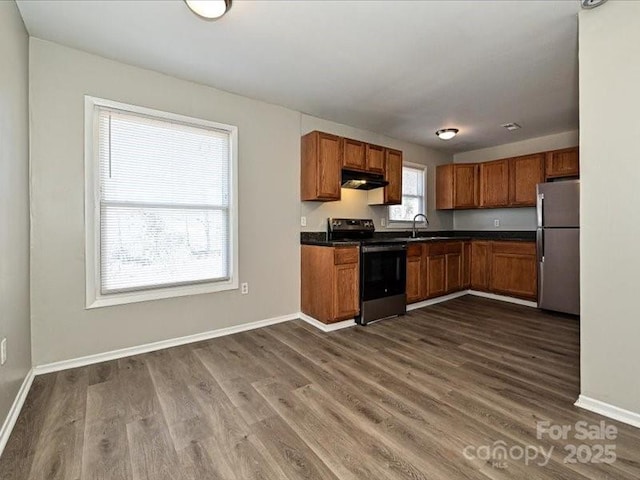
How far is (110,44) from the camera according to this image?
7.56ft

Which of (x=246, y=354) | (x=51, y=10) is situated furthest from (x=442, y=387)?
(x=51, y=10)

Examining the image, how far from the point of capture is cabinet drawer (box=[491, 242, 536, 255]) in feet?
13.9

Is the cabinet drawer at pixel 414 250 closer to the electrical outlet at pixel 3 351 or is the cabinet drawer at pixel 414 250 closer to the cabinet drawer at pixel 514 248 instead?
the cabinet drawer at pixel 514 248

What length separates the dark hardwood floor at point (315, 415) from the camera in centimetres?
138

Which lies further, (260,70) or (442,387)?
(260,70)

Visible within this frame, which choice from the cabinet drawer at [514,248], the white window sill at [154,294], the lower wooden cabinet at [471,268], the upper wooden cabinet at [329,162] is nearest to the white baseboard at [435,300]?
the lower wooden cabinet at [471,268]

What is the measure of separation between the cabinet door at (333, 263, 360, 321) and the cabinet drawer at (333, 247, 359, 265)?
0.05 meters

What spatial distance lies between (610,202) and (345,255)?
215 cm

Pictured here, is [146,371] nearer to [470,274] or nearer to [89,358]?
[89,358]

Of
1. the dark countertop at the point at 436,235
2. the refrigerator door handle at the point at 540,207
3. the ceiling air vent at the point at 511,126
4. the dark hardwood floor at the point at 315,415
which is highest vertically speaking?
the ceiling air vent at the point at 511,126

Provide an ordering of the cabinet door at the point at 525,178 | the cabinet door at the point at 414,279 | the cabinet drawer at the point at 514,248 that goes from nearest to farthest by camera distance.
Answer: the cabinet door at the point at 414,279
the cabinet drawer at the point at 514,248
the cabinet door at the point at 525,178

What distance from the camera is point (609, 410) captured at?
1752 millimetres

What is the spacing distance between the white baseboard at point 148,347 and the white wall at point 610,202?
9.14ft

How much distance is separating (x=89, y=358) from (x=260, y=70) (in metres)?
2.88
